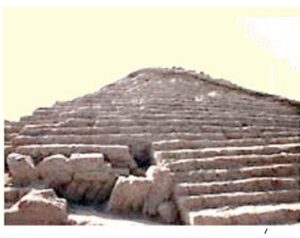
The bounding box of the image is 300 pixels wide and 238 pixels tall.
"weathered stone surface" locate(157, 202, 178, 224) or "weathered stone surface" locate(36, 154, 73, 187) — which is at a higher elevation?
"weathered stone surface" locate(36, 154, 73, 187)

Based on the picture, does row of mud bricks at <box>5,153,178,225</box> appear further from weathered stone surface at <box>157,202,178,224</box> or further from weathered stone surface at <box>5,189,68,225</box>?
weathered stone surface at <box>5,189,68,225</box>

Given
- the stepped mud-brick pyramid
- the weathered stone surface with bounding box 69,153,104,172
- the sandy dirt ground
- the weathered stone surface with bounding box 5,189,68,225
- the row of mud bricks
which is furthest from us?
the weathered stone surface with bounding box 69,153,104,172

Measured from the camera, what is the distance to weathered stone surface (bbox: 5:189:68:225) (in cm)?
374

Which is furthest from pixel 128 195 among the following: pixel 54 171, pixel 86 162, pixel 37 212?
pixel 37 212

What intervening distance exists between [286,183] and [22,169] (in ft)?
5.78

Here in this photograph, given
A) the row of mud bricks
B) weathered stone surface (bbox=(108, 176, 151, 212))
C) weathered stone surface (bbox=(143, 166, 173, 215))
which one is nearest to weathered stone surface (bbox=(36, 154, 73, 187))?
the row of mud bricks

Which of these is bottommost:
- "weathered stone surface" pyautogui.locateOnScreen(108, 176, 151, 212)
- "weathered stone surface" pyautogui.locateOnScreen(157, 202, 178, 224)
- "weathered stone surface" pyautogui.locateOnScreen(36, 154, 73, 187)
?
"weathered stone surface" pyautogui.locateOnScreen(157, 202, 178, 224)

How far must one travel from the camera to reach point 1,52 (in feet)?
15.0

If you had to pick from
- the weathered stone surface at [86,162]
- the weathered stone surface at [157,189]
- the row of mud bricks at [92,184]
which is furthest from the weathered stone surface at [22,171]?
the weathered stone surface at [157,189]

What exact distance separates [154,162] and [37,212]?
1111 mm

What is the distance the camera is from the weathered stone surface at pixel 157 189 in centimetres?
411

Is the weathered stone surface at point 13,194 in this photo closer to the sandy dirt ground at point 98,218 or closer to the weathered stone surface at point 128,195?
the sandy dirt ground at point 98,218
